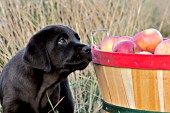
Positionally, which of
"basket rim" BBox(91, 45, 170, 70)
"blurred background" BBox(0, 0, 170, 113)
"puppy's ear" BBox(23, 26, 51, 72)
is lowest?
"blurred background" BBox(0, 0, 170, 113)

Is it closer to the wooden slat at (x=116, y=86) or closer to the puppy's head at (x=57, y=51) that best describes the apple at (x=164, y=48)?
the wooden slat at (x=116, y=86)

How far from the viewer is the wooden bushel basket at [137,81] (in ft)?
10.1

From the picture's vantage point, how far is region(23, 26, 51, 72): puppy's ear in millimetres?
3639

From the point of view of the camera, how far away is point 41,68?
11.9 feet

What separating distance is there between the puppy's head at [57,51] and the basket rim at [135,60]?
239 mm

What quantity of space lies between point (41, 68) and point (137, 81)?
79 cm

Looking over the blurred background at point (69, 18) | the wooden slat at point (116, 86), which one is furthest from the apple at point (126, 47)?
the blurred background at point (69, 18)

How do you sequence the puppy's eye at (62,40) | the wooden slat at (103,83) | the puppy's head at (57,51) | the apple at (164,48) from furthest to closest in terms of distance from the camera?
1. the puppy's eye at (62,40)
2. the puppy's head at (57,51)
3. the wooden slat at (103,83)
4. the apple at (164,48)

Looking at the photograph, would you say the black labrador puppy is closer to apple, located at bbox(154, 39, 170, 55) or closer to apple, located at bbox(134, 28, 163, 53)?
apple, located at bbox(134, 28, 163, 53)

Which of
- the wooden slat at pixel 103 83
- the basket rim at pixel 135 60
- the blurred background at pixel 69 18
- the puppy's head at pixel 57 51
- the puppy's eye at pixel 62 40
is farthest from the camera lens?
the blurred background at pixel 69 18

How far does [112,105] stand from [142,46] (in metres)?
0.45

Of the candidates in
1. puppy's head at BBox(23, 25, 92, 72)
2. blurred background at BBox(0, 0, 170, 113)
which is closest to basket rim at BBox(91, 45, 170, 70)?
puppy's head at BBox(23, 25, 92, 72)

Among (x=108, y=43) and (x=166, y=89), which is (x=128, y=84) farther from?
(x=108, y=43)

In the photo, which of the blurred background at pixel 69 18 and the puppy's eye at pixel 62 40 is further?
the blurred background at pixel 69 18
